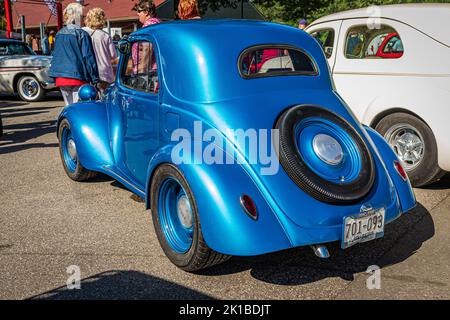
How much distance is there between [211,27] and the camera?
373 centimetres

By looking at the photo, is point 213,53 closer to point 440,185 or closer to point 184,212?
point 184,212

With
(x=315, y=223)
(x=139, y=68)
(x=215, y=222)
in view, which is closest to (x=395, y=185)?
(x=315, y=223)

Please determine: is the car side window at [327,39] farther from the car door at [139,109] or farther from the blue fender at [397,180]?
the car door at [139,109]

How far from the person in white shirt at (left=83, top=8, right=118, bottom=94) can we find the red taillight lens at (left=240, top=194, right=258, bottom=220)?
13.3 ft

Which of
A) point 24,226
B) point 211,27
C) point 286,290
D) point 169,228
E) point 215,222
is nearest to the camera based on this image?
Answer: point 215,222

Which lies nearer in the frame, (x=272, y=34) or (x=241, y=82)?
(x=241, y=82)

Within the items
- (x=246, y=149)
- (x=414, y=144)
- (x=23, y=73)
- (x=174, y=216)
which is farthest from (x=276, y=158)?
(x=23, y=73)

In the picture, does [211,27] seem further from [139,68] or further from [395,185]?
[395,185]

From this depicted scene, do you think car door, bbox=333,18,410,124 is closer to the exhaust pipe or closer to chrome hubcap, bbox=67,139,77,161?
the exhaust pipe

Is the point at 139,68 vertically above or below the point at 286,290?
above

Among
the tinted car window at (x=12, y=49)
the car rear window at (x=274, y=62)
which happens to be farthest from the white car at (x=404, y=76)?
the tinted car window at (x=12, y=49)

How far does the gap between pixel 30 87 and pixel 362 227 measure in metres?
11.0

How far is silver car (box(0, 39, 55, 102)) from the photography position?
1177 cm

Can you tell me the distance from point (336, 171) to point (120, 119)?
2119mm
